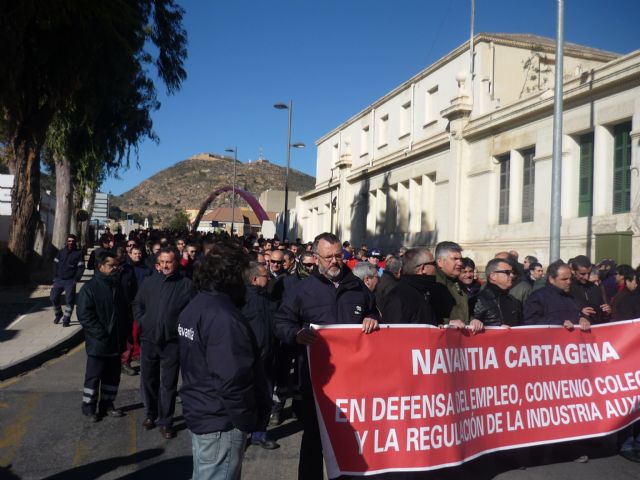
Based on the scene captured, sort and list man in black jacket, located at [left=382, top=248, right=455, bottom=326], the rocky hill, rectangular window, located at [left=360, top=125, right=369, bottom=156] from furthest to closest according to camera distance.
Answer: the rocky hill
rectangular window, located at [left=360, top=125, right=369, bottom=156]
man in black jacket, located at [left=382, top=248, right=455, bottom=326]

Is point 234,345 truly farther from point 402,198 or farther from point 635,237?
point 402,198

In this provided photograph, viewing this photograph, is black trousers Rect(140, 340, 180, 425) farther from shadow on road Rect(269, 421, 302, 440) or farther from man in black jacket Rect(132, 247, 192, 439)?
shadow on road Rect(269, 421, 302, 440)

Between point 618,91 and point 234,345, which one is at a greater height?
point 618,91

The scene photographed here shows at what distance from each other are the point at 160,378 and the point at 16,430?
1430 mm

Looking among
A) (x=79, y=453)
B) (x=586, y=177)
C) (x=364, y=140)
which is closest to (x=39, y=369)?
(x=79, y=453)

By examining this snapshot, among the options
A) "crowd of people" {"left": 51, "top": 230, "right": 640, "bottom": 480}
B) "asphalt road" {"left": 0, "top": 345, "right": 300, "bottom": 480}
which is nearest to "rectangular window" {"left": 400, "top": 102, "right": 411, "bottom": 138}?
"crowd of people" {"left": 51, "top": 230, "right": 640, "bottom": 480}

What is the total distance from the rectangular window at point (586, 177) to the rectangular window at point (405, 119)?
1290cm

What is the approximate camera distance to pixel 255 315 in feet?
19.6

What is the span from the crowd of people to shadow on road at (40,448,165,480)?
47 cm

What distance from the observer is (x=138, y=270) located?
9.29m

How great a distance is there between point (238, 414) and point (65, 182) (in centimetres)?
2225

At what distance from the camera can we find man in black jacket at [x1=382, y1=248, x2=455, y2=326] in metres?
5.05

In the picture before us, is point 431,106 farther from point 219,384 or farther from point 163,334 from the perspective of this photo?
point 219,384

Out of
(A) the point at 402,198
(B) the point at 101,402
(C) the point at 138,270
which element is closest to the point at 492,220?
(A) the point at 402,198
